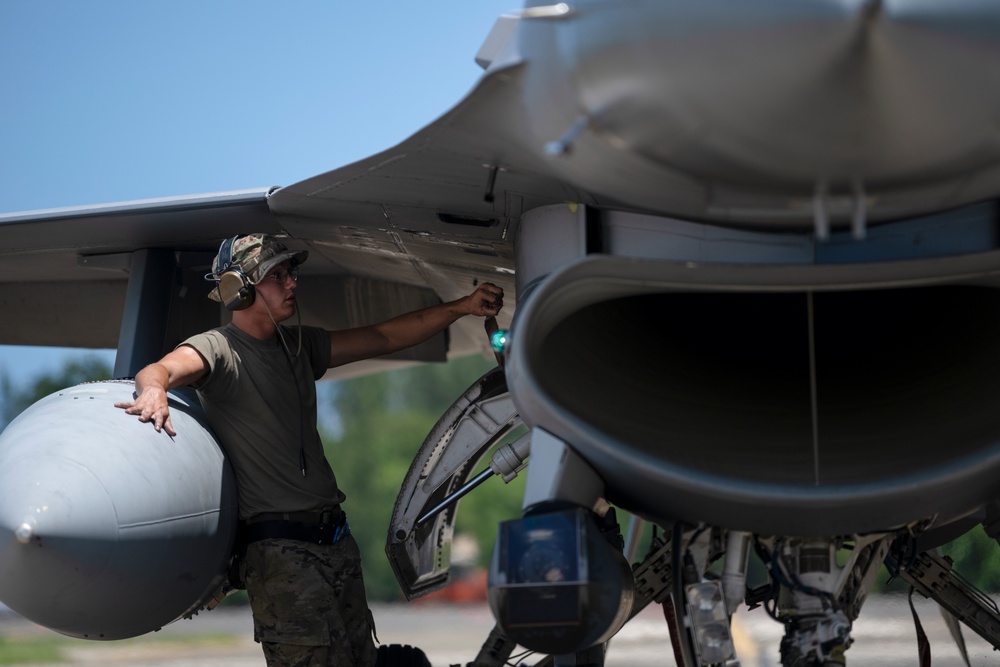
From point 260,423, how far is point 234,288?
0.52m

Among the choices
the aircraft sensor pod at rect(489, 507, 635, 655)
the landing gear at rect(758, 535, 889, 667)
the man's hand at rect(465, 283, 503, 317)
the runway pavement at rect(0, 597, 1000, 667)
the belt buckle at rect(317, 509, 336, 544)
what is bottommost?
the runway pavement at rect(0, 597, 1000, 667)

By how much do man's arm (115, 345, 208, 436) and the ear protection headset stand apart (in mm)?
291

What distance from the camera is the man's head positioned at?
14.8 feet

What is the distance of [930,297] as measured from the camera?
4043 mm

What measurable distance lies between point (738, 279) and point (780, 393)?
2.58 ft

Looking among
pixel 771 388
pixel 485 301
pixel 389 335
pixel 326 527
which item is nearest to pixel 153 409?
pixel 326 527

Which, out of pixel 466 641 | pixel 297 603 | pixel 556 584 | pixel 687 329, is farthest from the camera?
pixel 466 641

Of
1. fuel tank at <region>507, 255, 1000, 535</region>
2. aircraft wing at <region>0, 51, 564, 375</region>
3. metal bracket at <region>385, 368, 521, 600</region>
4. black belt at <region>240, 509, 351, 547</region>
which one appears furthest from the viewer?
metal bracket at <region>385, 368, 521, 600</region>

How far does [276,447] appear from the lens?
4.59 metres

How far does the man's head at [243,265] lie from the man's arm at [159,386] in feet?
1.02

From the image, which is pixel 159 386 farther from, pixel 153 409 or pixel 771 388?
pixel 771 388

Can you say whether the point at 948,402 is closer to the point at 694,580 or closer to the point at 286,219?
the point at 694,580

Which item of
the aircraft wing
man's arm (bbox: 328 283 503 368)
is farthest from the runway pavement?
man's arm (bbox: 328 283 503 368)

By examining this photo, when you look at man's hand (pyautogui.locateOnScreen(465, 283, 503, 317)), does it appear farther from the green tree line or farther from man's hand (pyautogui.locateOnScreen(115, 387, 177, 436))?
the green tree line
